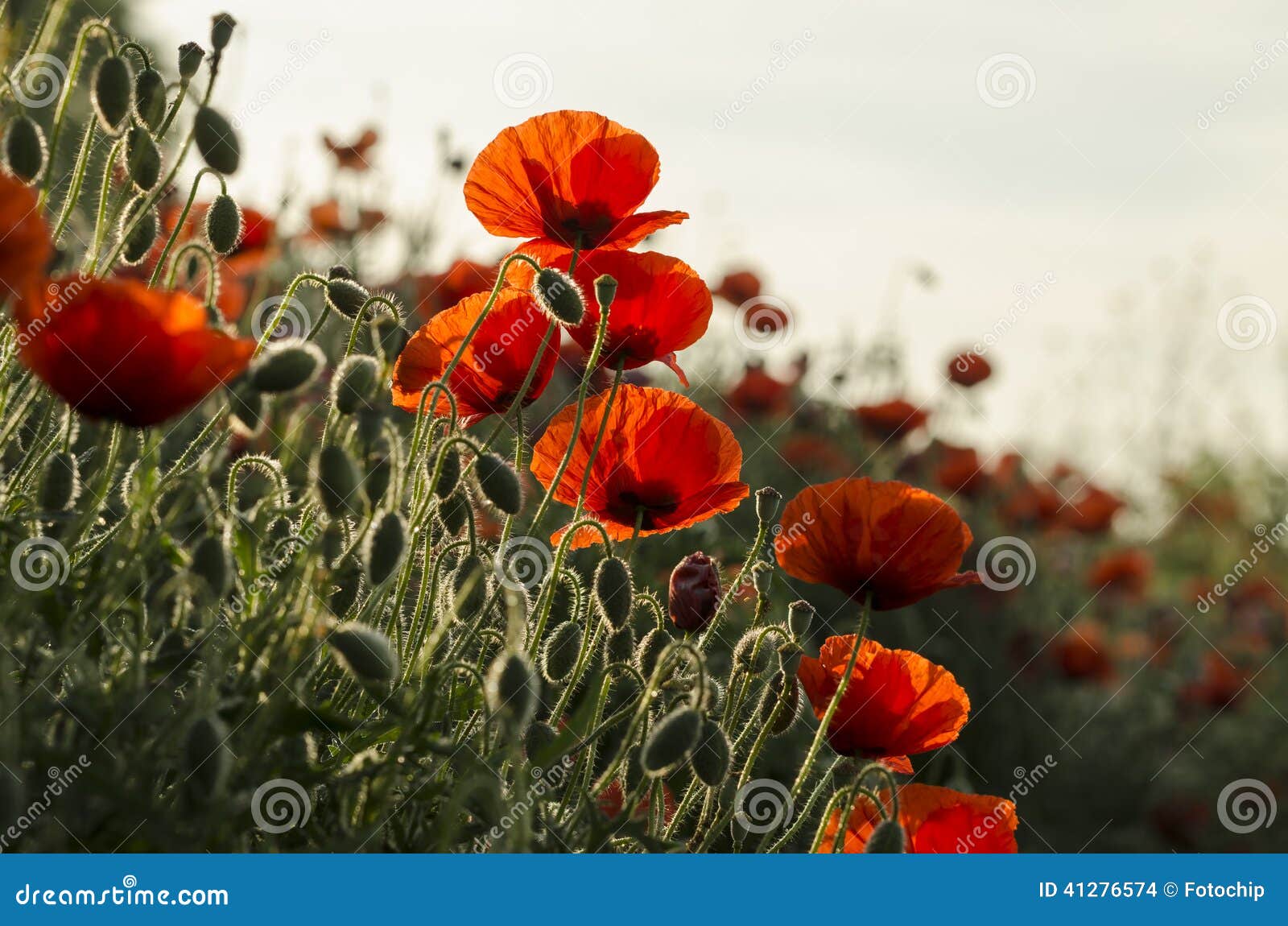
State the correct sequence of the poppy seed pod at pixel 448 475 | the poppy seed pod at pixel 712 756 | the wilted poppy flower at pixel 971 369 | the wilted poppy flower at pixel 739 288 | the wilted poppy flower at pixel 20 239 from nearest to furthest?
the wilted poppy flower at pixel 20 239
the poppy seed pod at pixel 712 756
the poppy seed pod at pixel 448 475
the wilted poppy flower at pixel 739 288
the wilted poppy flower at pixel 971 369

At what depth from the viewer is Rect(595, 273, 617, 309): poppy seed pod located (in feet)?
4.72

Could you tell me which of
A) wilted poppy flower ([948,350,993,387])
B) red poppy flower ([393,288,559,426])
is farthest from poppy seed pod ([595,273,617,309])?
wilted poppy flower ([948,350,993,387])

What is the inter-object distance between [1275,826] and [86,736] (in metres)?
5.93

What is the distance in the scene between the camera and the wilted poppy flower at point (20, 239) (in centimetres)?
95

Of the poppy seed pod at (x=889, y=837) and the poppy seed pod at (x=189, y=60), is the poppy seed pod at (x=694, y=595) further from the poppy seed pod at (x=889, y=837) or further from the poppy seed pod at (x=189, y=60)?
the poppy seed pod at (x=189, y=60)

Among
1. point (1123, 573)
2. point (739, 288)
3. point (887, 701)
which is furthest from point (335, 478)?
point (1123, 573)

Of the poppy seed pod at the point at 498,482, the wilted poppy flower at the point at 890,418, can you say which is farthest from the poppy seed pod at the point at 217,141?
the wilted poppy flower at the point at 890,418

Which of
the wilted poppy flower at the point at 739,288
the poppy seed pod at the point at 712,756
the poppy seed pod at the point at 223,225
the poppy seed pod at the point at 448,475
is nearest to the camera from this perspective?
the poppy seed pod at the point at 712,756

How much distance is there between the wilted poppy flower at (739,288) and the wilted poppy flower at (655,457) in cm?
303

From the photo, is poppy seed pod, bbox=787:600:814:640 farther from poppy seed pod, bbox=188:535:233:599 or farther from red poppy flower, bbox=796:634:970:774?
poppy seed pod, bbox=188:535:233:599

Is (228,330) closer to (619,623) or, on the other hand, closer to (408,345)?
(408,345)

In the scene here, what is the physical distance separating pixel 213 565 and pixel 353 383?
0.26 metres

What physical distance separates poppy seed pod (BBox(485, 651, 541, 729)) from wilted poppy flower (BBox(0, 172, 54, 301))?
1.56 feet

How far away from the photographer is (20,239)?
955 mm
